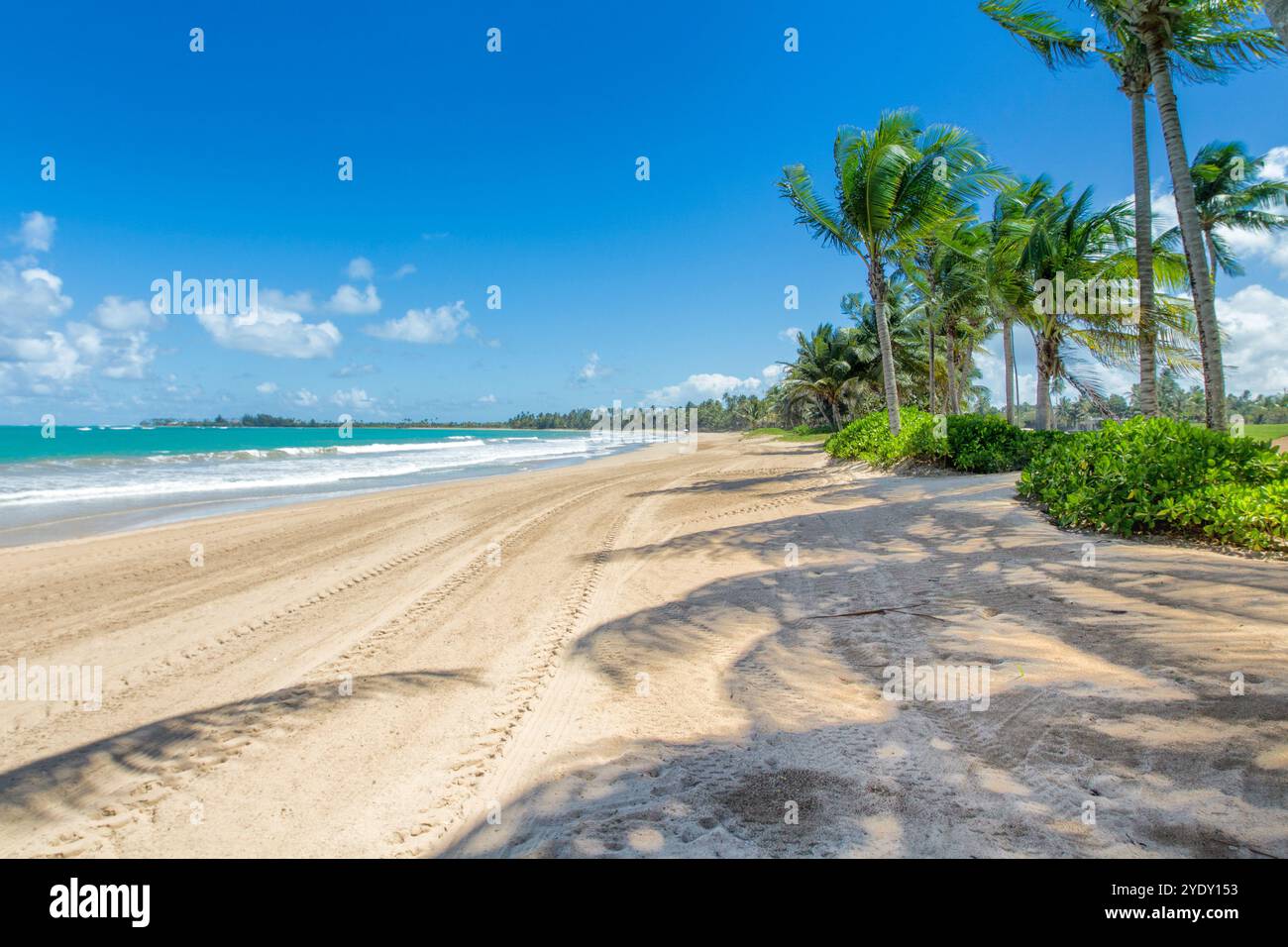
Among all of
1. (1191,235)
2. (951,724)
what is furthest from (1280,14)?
(1191,235)

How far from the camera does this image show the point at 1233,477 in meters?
6.05

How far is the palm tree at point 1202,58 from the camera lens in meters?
8.20

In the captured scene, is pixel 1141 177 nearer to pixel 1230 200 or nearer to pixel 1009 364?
pixel 1009 364

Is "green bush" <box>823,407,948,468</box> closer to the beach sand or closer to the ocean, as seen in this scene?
the beach sand

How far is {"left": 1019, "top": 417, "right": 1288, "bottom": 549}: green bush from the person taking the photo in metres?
5.36

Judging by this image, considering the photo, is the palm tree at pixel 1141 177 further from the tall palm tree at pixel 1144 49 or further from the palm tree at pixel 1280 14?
the palm tree at pixel 1280 14

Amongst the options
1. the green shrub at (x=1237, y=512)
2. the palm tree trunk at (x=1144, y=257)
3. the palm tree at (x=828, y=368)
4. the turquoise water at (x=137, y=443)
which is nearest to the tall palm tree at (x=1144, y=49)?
the palm tree trunk at (x=1144, y=257)

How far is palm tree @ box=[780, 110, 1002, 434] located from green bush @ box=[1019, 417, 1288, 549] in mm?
8840

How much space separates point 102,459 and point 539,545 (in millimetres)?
Result: 32254

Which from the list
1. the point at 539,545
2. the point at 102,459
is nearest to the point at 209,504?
the point at 539,545

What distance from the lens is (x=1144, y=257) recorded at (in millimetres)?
9914

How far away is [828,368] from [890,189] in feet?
73.7

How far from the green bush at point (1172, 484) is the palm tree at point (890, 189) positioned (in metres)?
8.84

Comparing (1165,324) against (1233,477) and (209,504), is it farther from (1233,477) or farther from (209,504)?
(209,504)
